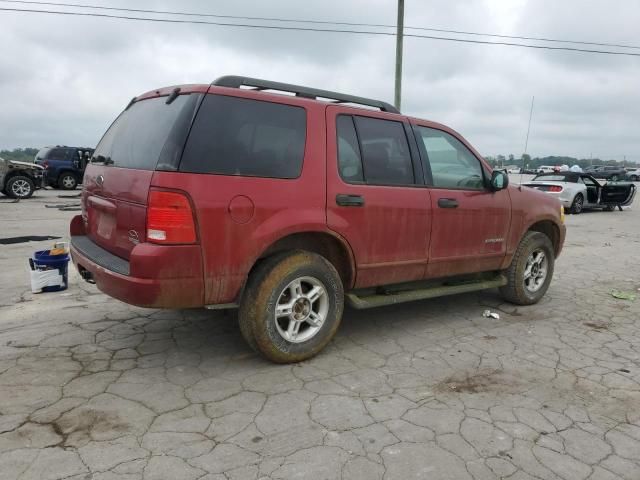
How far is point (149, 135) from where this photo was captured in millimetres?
3348

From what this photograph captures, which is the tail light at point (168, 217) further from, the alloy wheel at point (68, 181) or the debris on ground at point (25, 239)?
the alloy wheel at point (68, 181)

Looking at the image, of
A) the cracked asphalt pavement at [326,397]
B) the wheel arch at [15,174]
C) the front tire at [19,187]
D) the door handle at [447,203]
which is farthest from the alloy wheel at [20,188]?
the door handle at [447,203]

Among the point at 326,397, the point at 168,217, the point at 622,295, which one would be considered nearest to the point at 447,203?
the point at 326,397

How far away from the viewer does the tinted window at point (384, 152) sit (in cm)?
388

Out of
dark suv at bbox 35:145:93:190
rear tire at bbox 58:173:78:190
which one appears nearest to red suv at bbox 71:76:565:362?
dark suv at bbox 35:145:93:190

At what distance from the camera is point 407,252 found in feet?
13.4

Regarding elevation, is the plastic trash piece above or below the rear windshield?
below

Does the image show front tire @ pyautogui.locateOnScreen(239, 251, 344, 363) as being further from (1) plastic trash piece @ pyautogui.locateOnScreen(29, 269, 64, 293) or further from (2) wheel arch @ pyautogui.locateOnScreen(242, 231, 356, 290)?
(1) plastic trash piece @ pyautogui.locateOnScreen(29, 269, 64, 293)

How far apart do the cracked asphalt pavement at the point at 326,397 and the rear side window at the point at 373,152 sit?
138 centimetres

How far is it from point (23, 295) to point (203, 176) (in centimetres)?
340

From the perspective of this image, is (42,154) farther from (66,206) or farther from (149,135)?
(149,135)

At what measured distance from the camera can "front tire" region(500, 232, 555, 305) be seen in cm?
512

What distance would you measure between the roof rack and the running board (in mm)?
1579

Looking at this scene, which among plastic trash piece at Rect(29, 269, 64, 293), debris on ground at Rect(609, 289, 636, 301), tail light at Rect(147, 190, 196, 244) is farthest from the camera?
debris on ground at Rect(609, 289, 636, 301)
